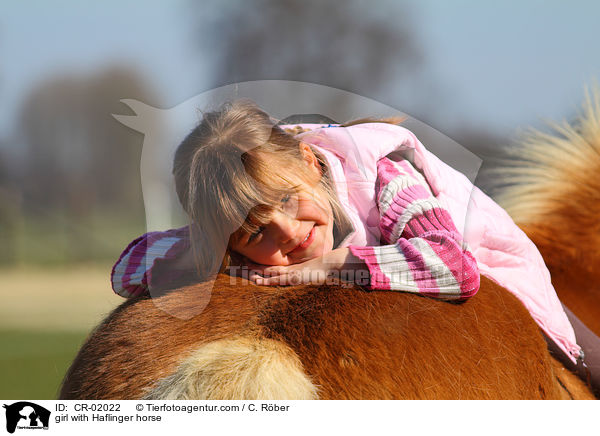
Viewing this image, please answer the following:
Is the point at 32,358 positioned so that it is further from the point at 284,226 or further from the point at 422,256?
the point at 422,256

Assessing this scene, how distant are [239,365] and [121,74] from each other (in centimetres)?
53

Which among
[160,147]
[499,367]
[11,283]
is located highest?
[160,147]

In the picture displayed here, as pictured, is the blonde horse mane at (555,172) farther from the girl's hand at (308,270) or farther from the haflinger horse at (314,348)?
the girl's hand at (308,270)

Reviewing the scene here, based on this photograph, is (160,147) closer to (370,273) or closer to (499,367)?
(370,273)

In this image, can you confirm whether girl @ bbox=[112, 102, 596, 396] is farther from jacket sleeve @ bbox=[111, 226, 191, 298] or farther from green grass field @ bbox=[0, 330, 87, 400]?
green grass field @ bbox=[0, 330, 87, 400]

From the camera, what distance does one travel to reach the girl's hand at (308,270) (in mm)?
591

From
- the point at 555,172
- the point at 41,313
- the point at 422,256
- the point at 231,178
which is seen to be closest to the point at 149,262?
the point at 231,178

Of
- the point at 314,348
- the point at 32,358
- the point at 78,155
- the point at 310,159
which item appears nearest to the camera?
the point at 314,348

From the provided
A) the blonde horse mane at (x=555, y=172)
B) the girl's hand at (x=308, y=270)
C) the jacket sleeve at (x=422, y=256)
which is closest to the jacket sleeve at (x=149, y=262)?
the girl's hand at (x=308, y=270)

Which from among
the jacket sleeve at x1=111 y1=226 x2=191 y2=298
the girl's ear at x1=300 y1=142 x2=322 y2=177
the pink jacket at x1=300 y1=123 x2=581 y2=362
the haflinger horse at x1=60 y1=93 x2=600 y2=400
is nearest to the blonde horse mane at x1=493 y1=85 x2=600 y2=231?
the pink jacket at x1=300 y1=123 x2=581 y2=362

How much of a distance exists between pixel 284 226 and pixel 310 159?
Answer: 0.10 m

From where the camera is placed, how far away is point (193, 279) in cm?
62

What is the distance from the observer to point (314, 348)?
524mm
